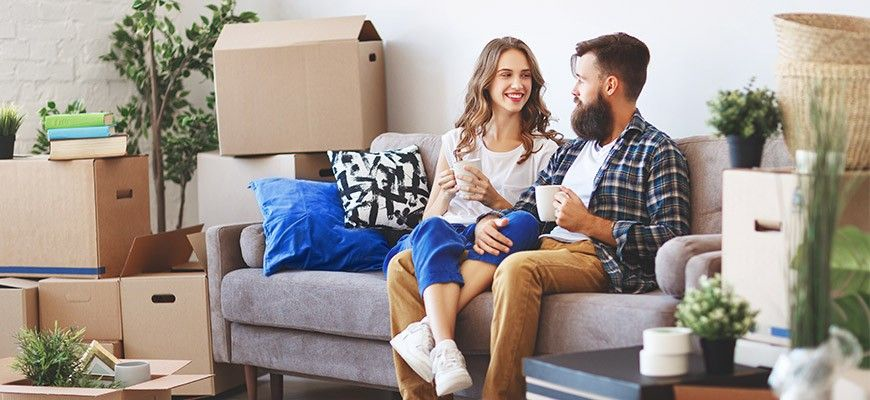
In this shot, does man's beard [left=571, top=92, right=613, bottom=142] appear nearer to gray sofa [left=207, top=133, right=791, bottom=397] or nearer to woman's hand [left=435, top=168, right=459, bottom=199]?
gray sofa [left=207, top=133, right=791, bottom=397]

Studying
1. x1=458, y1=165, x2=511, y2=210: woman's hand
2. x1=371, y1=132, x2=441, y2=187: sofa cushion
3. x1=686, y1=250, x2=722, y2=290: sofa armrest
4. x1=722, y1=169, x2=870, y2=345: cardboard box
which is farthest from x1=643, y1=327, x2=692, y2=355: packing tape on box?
x1=371, y1=132, x2=441, y2=187: sofa cushion

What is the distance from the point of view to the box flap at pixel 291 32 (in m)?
3.94

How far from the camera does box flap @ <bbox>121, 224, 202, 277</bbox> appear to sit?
364 cm

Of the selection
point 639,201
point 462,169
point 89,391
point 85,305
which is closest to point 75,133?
point 85,305

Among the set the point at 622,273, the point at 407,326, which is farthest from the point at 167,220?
the point at 622,273

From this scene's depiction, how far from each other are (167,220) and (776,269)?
2.94m

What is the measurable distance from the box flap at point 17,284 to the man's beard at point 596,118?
5.54 ft

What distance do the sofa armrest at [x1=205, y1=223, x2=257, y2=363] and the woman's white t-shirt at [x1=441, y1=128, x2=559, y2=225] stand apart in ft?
2.05

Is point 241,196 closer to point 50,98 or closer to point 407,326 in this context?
point 50,98

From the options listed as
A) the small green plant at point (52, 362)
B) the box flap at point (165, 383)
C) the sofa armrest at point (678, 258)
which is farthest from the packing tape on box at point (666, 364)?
the small green plant at point (52, 362)

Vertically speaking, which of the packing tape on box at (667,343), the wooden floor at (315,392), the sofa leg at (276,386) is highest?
the packing tape on box at (667,343)

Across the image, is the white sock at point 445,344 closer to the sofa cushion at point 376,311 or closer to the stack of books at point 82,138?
the sofa cushion at point 376,311

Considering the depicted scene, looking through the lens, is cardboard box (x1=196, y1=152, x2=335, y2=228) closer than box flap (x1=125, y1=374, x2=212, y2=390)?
No

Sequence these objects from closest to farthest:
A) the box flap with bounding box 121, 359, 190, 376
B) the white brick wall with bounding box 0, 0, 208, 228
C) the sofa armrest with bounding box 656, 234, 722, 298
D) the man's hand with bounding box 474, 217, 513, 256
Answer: the sofa armrest with bounding box 656, 234, 722, 298 → the box flap with bounding box 121, 359, 190, 376 → the man's hand with bounding box 474, 217, 513, 256 → the white brick wall with bounding box 0, 0, 208, 228
